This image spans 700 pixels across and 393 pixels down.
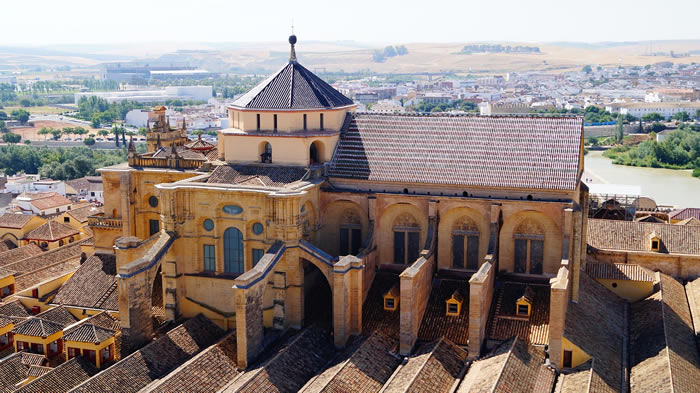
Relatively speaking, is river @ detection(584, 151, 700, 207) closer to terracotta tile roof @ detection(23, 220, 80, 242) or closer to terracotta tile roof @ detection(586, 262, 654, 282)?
terracotta tile roof @ detection(586, 262, 654, 282)

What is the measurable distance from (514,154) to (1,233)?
38.5 metres

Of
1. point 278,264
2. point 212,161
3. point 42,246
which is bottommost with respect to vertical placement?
point 42,246

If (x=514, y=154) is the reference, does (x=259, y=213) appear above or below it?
below

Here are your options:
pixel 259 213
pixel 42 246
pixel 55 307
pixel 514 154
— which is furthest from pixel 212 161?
pixel 42 246

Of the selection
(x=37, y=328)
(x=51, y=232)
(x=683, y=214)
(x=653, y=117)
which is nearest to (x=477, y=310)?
(x=37, y=328)

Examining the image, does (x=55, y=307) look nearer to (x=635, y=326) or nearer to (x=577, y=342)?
(x=577, y=342)

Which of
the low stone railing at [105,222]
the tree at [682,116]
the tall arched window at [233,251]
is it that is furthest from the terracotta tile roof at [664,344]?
the tree at [682,116]

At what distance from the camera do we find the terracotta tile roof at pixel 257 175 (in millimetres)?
36906

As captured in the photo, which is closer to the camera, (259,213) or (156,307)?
(259,213)

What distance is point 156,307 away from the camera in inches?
1512

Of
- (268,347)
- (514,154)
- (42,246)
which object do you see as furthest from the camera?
(42,246)

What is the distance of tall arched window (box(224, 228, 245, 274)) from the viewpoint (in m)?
36.2

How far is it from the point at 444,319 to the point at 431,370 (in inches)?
171

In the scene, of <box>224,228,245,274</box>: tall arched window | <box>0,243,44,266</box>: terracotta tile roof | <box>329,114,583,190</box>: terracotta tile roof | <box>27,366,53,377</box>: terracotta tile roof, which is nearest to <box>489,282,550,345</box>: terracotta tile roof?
<box>329,114,583,190</box>: terracotta tile roof
